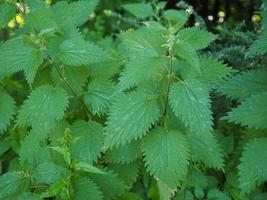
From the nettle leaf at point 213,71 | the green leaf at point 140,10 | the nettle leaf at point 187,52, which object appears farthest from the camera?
the green leaf at point 140,10

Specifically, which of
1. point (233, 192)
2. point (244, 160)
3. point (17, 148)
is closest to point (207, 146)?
point (244, 160)

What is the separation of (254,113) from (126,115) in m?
0.51

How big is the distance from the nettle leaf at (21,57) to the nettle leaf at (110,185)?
0.50m

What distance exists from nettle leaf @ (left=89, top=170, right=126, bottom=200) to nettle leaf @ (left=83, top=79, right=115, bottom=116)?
0.85 ft

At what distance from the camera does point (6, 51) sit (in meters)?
1.85

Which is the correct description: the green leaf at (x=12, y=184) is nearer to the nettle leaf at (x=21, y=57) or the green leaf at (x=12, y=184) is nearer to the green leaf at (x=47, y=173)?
the green leaf at (x=47, y=173)

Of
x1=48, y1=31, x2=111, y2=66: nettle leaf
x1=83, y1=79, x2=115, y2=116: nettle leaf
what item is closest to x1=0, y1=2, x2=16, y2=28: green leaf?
x1=48, y1=31, x2=111, y2=66: nettle leaf

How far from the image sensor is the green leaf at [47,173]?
5.46ft

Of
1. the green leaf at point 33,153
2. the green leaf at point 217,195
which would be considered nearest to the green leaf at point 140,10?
the green leaf at point 33,153

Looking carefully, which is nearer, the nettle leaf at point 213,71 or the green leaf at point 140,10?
the nettle leaf at point 213,71

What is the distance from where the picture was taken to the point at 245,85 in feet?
6.05

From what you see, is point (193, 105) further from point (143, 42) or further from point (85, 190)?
point (85, 190)

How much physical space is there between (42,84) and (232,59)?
119cm

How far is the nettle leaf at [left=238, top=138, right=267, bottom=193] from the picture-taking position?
1654 mm
